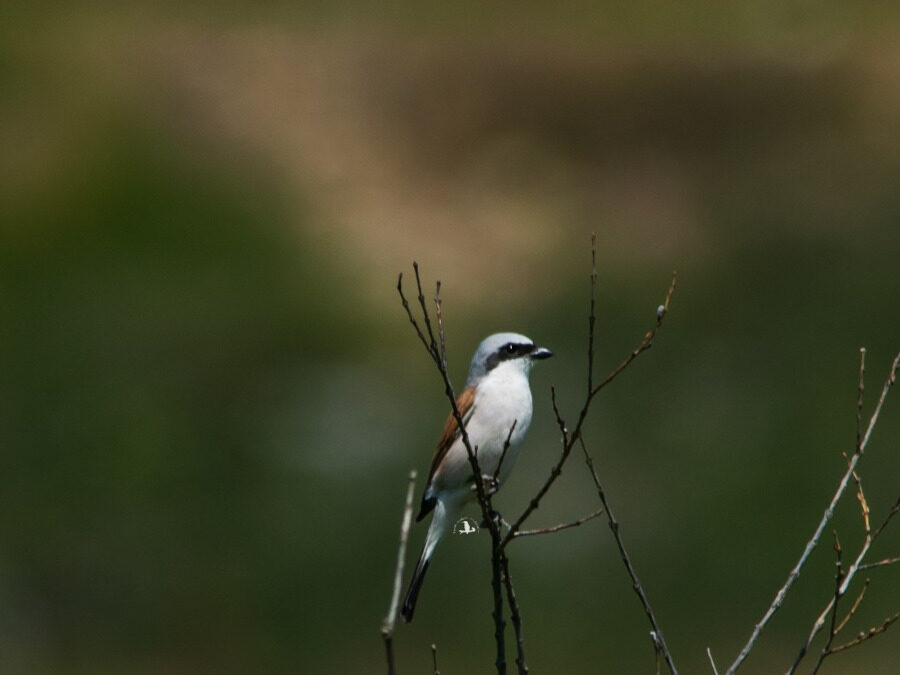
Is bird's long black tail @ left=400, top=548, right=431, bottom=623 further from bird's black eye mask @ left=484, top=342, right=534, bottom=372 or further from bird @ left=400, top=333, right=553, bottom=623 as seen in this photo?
bird's black eye mask @ left=484, top=342, right=534, bottom=372

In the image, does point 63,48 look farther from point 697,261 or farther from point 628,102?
point 697,261

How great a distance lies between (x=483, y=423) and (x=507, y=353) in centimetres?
29

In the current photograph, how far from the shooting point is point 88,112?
21516 millimetres

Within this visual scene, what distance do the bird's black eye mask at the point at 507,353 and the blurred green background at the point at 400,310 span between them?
666cm

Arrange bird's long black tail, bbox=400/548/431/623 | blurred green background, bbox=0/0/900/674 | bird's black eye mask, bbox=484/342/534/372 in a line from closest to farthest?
bird's long black tail, bbox=400/548/431/623, bird's black eye mask, bbox=484/342/534/372, blurred green background, bbox=0/0/900/674

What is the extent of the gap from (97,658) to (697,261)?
9213mm

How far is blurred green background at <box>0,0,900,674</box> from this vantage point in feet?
43.0

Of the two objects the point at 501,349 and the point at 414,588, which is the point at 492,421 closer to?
the point at 501,349

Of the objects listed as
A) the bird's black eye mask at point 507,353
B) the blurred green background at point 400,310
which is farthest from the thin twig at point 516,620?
the blurred green background at point 400,310

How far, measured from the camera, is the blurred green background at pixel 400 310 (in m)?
13.1

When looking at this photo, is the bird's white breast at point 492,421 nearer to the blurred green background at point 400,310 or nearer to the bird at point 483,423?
the bird at point 483,423

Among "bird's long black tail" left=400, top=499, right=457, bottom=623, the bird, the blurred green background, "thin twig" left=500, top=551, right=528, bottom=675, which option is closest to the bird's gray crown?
the bird

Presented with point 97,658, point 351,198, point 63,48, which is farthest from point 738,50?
point 97,658

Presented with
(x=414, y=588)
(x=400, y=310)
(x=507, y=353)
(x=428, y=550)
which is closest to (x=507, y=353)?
(x=507, y=353)
